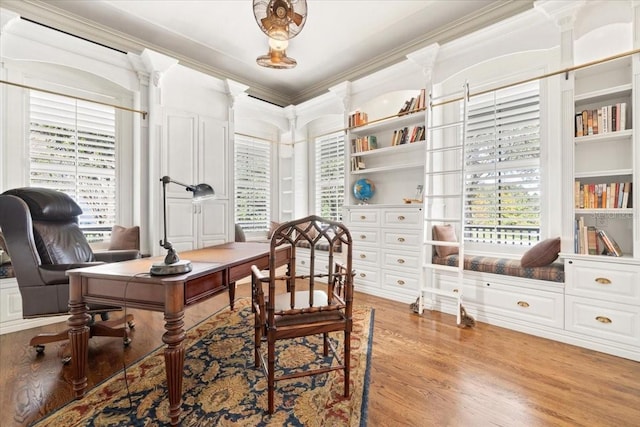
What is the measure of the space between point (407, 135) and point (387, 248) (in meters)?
1.41

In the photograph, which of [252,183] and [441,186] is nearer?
[441,186]

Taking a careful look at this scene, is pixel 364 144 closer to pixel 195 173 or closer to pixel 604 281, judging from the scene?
pixel 195 173

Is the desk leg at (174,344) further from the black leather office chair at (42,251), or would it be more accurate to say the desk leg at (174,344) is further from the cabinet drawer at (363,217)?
the cabinet drawer at (363,217)

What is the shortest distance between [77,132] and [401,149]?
12.4 ft

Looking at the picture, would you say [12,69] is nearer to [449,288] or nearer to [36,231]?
[36,231]

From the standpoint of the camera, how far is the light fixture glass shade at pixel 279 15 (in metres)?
1.97

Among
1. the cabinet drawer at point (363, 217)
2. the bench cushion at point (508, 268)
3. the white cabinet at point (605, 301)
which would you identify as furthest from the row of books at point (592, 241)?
the cabinet drawer at point (363, 217)

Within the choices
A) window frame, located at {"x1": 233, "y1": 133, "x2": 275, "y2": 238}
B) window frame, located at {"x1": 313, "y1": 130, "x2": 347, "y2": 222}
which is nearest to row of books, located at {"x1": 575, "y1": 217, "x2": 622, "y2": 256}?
window frame, located at {"x1": 313, "y1": 130, "x2": 347, "y2": 222}

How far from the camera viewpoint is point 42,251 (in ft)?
7.01

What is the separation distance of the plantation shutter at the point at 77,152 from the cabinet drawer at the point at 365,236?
2.97m

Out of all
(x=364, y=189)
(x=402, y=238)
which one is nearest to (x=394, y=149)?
(x=364, y=189)

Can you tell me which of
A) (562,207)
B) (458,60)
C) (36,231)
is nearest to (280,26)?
(458,60)

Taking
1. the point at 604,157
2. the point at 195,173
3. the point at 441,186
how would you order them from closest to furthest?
the point at 604,157 < the point at 441,186 < the point at 195,173

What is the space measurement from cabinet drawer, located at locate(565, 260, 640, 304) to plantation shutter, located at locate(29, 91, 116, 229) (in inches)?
184
